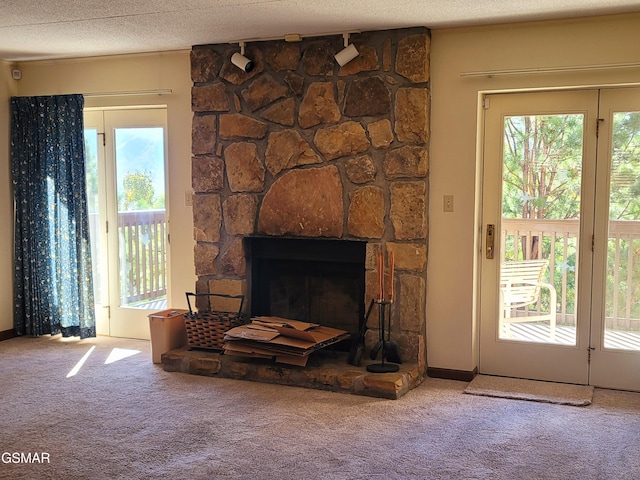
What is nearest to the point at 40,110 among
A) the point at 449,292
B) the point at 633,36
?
the point at 449,292

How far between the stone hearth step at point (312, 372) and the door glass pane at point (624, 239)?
1.29 meters

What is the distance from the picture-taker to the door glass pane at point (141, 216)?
5.25 meters

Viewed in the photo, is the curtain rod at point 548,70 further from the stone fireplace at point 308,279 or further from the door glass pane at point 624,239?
the stone fireplace at point 308,279

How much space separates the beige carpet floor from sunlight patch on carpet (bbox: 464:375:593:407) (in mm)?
71

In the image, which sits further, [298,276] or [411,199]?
[298,276]

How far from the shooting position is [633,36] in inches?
149

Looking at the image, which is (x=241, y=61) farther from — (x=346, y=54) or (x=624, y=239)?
(x=624, y=239)

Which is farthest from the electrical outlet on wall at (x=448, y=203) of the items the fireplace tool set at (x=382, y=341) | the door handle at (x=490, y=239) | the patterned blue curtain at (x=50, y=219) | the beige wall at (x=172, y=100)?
the patterned blue curtain at (x=50, y=219)

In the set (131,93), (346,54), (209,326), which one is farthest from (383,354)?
(131,93)

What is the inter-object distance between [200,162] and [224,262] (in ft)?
2.49

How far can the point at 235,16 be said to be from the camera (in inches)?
154


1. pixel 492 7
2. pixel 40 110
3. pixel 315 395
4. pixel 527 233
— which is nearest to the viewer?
pixel 492 7

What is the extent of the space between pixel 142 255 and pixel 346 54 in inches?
94.3

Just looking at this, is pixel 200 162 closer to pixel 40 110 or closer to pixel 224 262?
pixel 224 262
